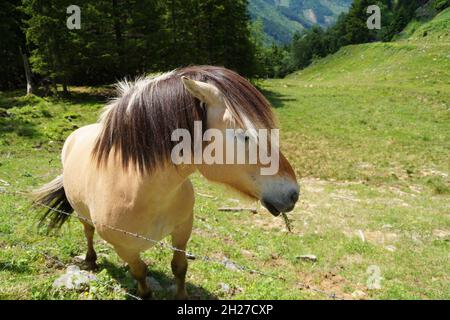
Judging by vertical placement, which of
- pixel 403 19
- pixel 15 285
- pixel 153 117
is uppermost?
pixel 403 19

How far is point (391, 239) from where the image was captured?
7160 mm

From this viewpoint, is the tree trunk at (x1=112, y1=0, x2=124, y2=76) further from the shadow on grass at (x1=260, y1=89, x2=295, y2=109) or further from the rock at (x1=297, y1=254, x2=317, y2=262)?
the rock at (x1=297, y1=254, x2=317, y2=262)

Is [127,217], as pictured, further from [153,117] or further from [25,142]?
[25,142]

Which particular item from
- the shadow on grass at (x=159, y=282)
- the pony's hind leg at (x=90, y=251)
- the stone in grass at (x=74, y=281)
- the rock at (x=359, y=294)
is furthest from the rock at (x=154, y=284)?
the rock at (x=359, y=294)

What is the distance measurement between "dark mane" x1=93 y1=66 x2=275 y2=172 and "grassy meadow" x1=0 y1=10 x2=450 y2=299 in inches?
24.6

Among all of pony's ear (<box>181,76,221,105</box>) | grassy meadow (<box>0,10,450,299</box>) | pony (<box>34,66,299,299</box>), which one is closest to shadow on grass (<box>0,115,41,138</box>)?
grassy meadow (<box>0,10,450,299</box>)

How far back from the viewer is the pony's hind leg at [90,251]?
487 cm

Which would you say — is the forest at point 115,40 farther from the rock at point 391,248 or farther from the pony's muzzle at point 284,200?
the pony's muzzle at point 284,200

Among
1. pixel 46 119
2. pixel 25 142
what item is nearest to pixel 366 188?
pixel 25 142

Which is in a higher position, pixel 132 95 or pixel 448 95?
pixel 132 95

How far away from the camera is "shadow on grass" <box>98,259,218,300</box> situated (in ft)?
14.2

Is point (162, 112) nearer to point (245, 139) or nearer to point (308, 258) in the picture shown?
point (245, 139)

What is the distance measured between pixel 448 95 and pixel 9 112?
82.8ft

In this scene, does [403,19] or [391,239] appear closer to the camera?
[391,239]
